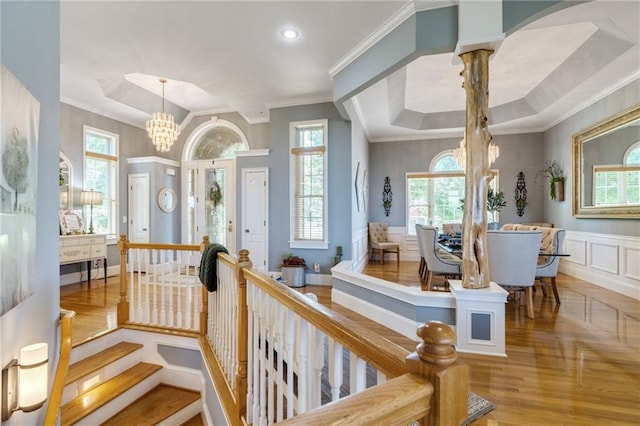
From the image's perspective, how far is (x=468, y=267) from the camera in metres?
2.93

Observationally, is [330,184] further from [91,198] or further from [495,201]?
[91,198]

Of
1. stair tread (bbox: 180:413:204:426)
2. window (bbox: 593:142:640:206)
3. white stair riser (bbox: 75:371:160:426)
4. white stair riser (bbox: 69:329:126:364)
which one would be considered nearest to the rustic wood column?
stair tread (bbox: 180:413:204:426)

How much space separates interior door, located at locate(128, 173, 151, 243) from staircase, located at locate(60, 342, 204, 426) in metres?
3.38

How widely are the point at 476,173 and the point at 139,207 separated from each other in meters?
6.30

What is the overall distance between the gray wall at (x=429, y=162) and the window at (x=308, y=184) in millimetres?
2949

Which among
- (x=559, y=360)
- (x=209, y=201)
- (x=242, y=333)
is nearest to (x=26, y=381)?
(x=242, y=333)

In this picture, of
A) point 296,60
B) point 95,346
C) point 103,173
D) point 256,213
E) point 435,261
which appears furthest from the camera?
point 103,173

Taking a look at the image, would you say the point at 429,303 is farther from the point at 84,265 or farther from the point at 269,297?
the point at 84,265

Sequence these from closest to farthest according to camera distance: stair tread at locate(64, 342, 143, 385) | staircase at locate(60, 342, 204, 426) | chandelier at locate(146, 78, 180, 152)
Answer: staircase at locate(60, 342, 204, 426) < stair tread at locate(64, 342, 143, 385) < chandelier at locate(146, 78, 180, 152)

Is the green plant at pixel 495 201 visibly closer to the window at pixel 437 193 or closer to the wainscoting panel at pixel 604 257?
the window at pixel 437 193

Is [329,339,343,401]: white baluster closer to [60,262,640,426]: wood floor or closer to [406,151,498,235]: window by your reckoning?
[60,262,640,426]: wood floor

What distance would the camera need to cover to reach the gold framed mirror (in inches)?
172

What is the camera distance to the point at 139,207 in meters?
6.36

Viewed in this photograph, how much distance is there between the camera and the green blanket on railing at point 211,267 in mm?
2846
